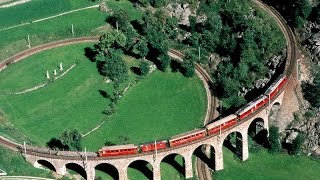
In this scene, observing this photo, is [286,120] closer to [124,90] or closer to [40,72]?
[124,90]

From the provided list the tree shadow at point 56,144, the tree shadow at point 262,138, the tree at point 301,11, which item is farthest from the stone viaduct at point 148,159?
the tree at point 301,11

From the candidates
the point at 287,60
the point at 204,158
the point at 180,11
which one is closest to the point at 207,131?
the point at 204,158

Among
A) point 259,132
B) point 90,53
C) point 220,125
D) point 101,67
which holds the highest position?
point 90,53

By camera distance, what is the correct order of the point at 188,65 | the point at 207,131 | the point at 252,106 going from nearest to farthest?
1. the point at 207,131
2. the point at 252,106
3. the point at 188,65

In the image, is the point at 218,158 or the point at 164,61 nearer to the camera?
the point at 218,158

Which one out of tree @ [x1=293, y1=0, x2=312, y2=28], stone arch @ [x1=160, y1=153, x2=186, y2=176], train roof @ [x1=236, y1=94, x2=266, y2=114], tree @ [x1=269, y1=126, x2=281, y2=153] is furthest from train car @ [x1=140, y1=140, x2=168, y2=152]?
tree @ [x1=293, y1=0, x2=312, y2=28]

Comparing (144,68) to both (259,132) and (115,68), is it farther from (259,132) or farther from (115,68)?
(259,132)
